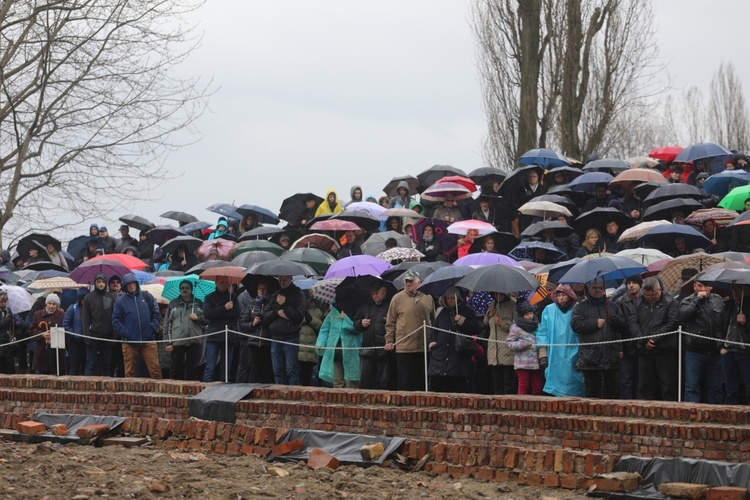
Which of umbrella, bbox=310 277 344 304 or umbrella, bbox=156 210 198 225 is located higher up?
umbrella, bbox=156 210 198 225

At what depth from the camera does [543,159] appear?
24.6m

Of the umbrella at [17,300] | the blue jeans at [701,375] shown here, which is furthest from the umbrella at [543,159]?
the blue jeans at [701,375]

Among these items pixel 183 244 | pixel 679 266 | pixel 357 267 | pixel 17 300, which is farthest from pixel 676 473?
pixel 183 244

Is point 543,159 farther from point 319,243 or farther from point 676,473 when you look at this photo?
point 676,473

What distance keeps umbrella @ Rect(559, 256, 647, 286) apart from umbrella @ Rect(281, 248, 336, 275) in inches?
203

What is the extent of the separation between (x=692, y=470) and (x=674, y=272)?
15.1 feet

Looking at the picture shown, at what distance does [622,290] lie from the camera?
13781 millimetres

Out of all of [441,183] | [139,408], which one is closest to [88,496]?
[139,408]

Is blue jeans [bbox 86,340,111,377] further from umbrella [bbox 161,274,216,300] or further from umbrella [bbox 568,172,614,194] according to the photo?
umbrella [bbox 568,172,614,194]

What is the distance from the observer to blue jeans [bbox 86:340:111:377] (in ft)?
54.6

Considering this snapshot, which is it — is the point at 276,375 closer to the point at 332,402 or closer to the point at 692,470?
the point at 332,402

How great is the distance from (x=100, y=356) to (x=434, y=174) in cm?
1072

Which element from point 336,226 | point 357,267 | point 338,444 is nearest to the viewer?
point 338,444

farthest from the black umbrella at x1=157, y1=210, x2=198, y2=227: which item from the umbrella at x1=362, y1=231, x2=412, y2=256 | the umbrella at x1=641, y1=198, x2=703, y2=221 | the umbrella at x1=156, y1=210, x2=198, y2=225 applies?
the umbrella at x1=641, y1=198, x2=703, y2=221
